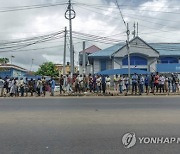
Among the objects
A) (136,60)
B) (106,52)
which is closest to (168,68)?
(136,60)

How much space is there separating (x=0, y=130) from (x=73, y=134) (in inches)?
85.2

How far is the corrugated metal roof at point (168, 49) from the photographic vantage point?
40.0 m

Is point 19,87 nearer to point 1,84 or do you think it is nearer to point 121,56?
point 1,84

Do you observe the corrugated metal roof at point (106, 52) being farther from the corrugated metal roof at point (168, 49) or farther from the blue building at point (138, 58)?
the corrugated metal roof at point (168, 49)

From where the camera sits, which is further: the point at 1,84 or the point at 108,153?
the point at 1,84

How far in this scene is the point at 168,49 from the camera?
41.3m

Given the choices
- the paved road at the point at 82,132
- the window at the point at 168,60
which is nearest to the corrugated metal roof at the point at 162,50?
the window at the point at 168,60

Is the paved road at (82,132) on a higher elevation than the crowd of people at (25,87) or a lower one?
lower

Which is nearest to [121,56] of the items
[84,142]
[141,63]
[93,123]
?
[141,63]

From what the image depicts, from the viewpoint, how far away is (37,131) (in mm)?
8008

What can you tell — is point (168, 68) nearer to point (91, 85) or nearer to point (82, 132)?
point (91, 85)

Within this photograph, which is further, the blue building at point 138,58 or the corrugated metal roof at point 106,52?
the corrugated metal roof at point 106,52

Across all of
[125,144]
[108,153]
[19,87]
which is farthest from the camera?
[19,87]

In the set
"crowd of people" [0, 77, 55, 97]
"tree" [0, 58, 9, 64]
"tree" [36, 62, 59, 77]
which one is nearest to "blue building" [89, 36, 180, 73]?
"crowd of people" [0, 77, 55, 97]
